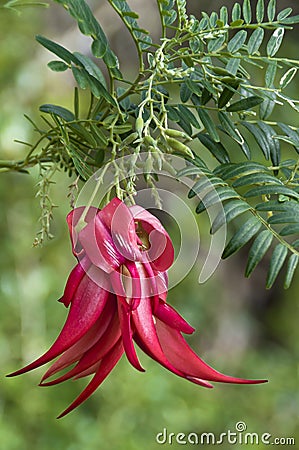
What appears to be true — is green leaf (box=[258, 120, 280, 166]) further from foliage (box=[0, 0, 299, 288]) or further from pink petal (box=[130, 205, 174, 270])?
pink petal (box=[130, 205, 174, 270])

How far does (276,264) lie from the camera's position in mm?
503

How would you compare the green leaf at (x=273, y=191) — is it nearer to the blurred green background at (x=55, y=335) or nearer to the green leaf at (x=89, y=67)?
the green leaf at (x=89, y=67)

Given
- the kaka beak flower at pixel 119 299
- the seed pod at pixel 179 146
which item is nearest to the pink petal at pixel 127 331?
the kaka beak flower at pixel 119 299

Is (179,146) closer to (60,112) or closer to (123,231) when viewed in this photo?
(123,231)

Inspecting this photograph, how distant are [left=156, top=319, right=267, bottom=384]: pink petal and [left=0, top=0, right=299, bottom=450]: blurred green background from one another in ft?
2.62

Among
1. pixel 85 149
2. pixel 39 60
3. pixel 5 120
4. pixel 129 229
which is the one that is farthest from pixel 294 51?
pixel 129 229

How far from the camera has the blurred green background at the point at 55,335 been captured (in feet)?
4.79

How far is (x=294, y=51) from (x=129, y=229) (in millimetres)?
1684

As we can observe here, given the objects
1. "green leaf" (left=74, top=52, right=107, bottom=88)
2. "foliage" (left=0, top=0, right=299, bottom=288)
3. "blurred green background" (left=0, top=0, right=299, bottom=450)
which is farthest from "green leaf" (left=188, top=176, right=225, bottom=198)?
"blurred green background" (left=0, top=0, right=299, bottom=450)

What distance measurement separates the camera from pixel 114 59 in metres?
0.55

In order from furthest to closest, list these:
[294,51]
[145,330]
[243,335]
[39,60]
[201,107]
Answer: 1. [243,335]
2. [294,51]
3. [39,60]
4. [201,107]
5. [145,330]

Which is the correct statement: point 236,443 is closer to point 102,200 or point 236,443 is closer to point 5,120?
point 5,120

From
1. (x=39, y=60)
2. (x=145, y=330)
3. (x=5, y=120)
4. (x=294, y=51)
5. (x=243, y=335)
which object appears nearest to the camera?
(x=145, y=330)

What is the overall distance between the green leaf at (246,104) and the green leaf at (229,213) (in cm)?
7
